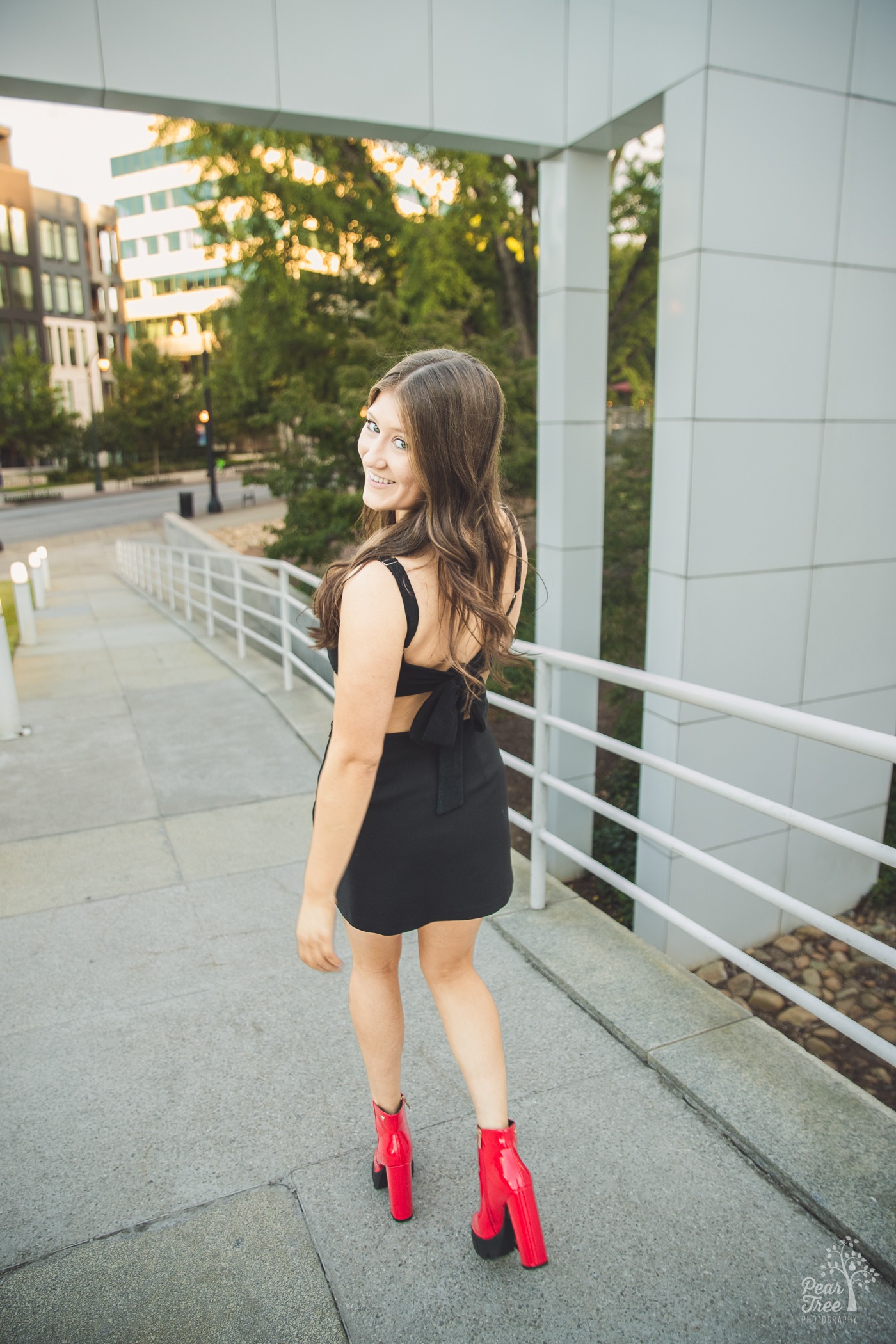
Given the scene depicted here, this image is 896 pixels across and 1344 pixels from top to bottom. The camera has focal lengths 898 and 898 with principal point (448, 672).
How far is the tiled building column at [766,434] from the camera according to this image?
14.3 feet

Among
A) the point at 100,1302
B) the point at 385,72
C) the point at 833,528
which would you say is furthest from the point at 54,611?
the point at 100,1302

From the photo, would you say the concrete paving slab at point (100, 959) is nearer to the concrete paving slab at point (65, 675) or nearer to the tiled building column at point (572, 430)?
the tiled building column at point (572, 430)

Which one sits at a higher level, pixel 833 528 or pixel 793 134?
pixel 793 134

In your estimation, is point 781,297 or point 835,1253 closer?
point 835,1253

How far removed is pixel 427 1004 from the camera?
9.82ft

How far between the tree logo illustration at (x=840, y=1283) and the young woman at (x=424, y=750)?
0.56 metres

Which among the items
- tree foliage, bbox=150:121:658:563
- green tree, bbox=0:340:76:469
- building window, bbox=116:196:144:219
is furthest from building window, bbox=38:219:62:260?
tree foliage, bbox=150:121:658:563

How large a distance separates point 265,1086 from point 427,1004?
61 centimetres

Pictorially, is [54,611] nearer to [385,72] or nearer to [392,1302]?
[385,72]

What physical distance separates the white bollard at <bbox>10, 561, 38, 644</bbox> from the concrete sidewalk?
7.28 metres

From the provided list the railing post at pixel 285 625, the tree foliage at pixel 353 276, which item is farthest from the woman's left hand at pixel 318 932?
the tree foliage at pixel 353 276

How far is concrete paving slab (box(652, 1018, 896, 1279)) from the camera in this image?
208 cm

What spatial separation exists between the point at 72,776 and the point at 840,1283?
15.4 ft

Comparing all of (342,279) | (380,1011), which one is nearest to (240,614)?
(380,1011)
